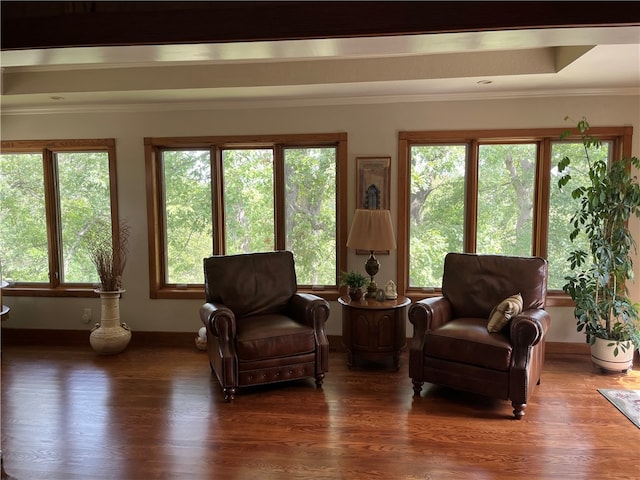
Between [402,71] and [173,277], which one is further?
[173,277]

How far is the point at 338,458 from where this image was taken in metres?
→ 2.32

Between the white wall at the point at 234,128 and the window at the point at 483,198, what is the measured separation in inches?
5.3

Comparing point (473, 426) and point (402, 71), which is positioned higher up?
point (402, 71)

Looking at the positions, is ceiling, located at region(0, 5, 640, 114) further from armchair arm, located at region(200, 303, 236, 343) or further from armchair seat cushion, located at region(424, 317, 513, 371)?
armchair seat cushion, located at region(424, 317, 513, 371)

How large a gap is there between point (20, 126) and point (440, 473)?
479 cm

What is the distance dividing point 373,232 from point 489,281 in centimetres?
99

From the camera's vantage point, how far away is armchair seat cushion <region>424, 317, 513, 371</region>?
2.76m

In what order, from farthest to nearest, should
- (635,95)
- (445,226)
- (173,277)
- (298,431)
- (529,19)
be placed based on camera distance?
(173,277) < (445,226) < (635,95) < (298,431) < (529,19)

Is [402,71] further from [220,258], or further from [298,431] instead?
[298,431]

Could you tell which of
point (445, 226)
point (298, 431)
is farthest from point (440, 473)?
point (445, 226)

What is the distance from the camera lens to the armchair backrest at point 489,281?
3.19 m

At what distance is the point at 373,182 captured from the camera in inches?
157

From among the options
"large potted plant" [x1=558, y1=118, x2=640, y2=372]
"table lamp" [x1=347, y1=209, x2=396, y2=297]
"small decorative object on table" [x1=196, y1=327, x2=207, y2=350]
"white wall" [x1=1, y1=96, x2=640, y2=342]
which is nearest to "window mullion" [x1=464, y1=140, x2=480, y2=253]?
"white wall" [x1=1, y1=96, x2=640, y2=342]

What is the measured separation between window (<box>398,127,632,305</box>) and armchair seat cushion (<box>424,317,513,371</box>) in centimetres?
111
